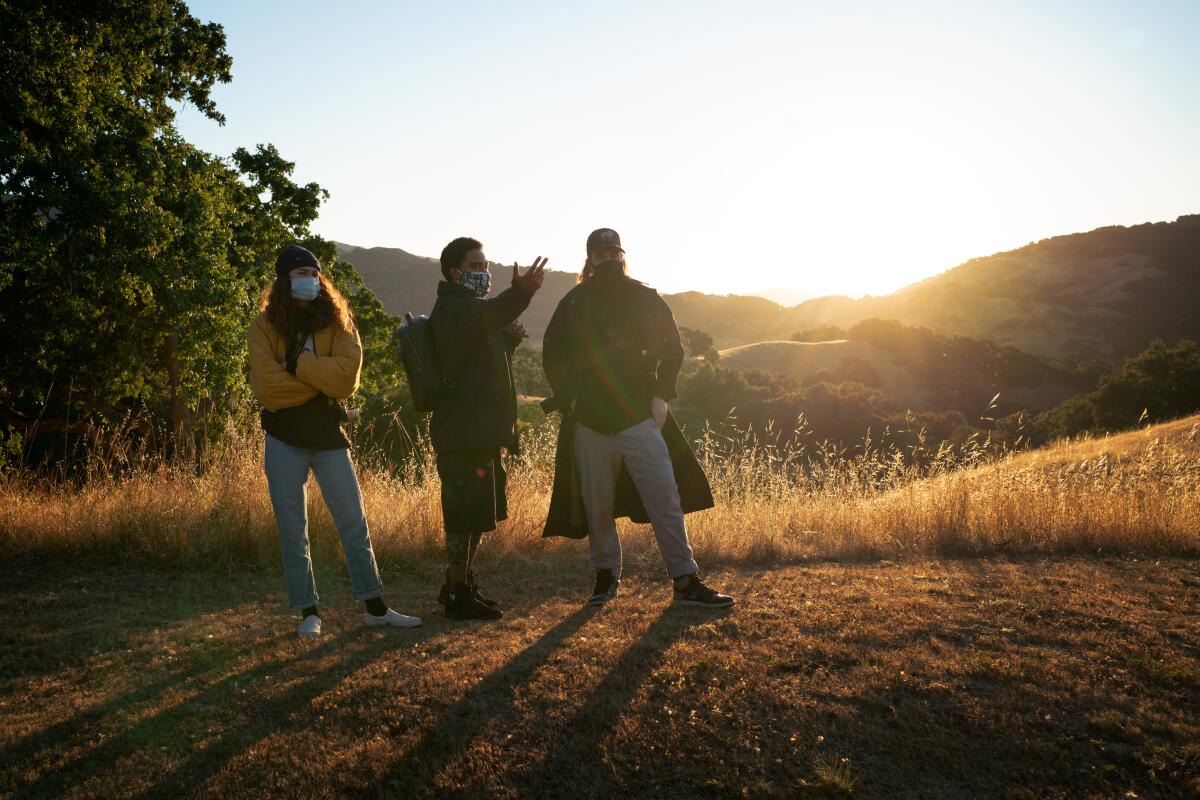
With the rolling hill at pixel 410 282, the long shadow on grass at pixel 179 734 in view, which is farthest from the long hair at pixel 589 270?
the rolling hill at pixel 410 282

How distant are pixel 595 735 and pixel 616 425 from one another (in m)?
1.91

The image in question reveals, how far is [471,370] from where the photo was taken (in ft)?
13.0

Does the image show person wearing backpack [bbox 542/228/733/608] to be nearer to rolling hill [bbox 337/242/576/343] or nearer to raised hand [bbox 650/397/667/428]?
raised hand [bbox 650/397/667/428]

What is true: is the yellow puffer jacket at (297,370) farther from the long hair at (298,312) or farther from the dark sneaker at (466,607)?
the dark sneaker at (466,607)

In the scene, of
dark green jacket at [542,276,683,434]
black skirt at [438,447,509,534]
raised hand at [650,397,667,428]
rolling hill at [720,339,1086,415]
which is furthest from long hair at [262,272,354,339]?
rolling hill at [720,339,1086,415]

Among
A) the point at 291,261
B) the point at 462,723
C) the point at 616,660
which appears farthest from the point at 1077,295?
the point at 462,723

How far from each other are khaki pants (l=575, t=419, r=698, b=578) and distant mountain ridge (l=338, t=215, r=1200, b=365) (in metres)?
69.7

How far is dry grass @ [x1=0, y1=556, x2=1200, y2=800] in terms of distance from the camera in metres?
2.25

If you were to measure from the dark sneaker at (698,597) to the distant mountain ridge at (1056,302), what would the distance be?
229 feet

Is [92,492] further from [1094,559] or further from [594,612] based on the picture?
[1094,559]

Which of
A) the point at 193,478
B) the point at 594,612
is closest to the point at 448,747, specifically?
the point at 594,612

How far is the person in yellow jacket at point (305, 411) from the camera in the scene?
11.9 feet

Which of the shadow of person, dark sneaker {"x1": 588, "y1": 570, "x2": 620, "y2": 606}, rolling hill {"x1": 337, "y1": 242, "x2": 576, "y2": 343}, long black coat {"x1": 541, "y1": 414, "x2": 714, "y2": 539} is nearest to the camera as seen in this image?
the shadow of person

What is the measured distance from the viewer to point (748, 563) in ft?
17.4
